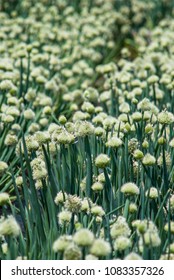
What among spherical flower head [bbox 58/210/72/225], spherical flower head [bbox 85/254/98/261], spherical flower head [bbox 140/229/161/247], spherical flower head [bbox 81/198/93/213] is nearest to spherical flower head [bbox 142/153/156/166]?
spherical flower head [bbox 81/198/93/213]

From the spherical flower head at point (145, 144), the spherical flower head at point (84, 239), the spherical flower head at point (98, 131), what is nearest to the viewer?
the spherical flower head at point (84, 239)

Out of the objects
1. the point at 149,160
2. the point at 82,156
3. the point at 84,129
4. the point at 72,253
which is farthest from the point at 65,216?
the point at 82,156

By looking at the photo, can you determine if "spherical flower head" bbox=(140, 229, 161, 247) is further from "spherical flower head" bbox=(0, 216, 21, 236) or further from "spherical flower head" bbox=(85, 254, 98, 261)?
"spherical flower head" bbox=(0, 216, 21, 236)

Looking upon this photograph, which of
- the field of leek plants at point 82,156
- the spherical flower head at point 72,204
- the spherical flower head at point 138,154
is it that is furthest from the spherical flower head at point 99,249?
the spherical flower head at point 138,154

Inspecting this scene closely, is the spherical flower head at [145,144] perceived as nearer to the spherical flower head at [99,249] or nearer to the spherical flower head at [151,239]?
the spherical flower head at [151,239]

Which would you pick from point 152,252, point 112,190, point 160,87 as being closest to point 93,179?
point 112,190

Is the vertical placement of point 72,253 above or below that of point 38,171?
below

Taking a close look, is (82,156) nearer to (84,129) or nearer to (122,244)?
(84,129)

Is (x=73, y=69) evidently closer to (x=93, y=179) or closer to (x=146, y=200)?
(x=93, y=179)

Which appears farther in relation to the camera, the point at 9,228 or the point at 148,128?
the point at 148,128
